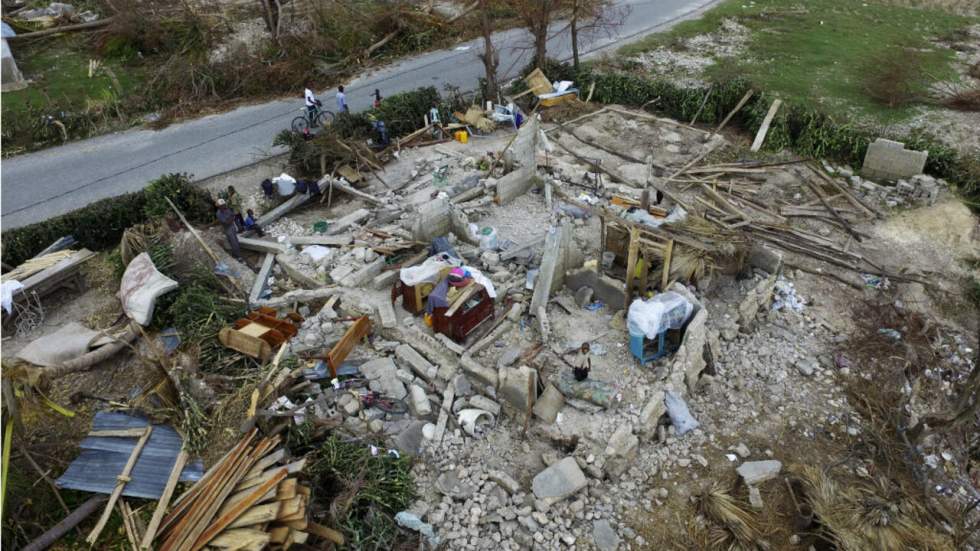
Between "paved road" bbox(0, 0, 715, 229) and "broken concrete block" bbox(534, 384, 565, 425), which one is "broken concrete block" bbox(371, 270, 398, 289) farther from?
"paved road" bbox(0, 0, 715, 229)

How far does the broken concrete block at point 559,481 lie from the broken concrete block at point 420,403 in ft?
6.81

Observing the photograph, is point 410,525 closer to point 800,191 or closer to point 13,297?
point 13,297

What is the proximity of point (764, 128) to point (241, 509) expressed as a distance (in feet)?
56.2

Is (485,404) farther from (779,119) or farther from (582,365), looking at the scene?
(779,119)

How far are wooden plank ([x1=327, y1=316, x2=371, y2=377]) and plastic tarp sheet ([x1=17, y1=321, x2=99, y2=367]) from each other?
4.81m

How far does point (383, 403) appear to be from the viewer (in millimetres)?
10211

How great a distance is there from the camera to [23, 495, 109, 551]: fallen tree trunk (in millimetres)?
7269

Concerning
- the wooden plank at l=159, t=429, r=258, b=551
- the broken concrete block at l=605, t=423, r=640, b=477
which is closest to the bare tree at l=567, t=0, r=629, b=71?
the broken concrete block at l=605, t=423, r=640, b=477

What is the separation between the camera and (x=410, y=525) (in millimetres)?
8391

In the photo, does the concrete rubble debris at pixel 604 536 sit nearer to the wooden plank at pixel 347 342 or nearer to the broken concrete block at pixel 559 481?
the broken concrete block at pixel 559 481

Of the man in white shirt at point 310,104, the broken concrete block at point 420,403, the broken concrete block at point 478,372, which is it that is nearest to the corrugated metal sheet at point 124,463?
the broken concrete block at point 420,403

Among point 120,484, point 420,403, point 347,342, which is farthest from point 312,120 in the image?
point 120,484

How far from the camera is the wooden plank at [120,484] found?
7.39m

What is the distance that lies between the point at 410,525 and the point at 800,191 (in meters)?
13.4
